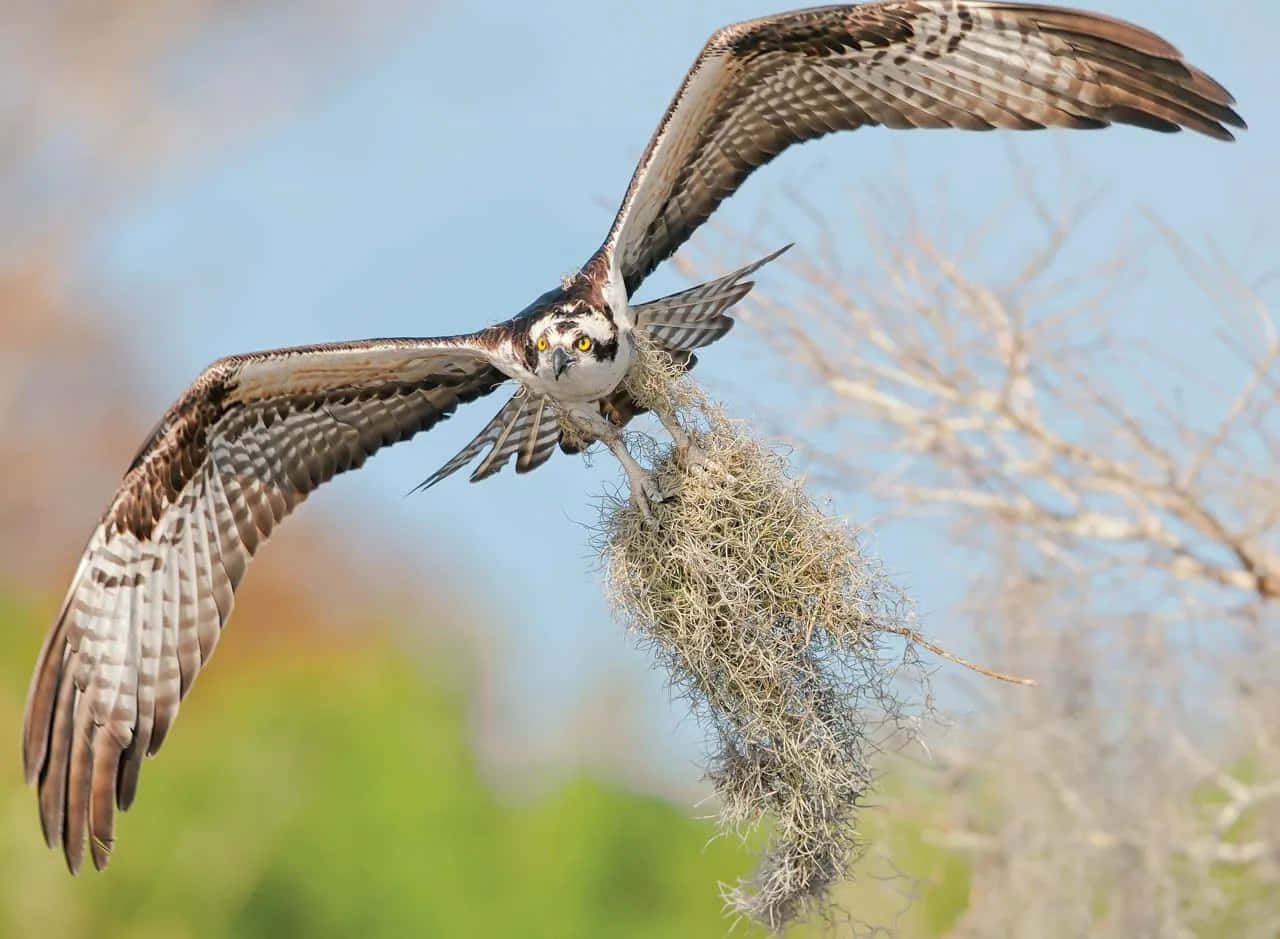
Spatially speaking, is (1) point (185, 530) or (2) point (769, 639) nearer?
(2) point (769, 639)

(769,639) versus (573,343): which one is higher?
(573,343)

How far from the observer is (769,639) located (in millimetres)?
4723

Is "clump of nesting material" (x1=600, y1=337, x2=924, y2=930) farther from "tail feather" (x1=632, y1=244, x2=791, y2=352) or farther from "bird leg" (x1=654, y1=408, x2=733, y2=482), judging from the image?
"tail feather" (x1=632, y1=244, x2=791, y2=352)

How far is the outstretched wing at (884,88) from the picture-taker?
5438mm

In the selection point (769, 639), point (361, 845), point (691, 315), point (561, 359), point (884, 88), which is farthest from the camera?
point (361, 845)

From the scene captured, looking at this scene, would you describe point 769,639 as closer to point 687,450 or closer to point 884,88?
point 687,450

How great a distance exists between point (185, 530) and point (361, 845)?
561cm

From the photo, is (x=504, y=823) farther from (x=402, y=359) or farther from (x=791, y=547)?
(x=791, y=547)

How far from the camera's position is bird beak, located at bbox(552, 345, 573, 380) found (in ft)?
17.3

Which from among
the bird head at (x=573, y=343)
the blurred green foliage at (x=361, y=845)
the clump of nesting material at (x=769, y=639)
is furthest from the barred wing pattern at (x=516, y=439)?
the blurred green foliage at (x=361, y=845)

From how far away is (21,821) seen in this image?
11.2 meters

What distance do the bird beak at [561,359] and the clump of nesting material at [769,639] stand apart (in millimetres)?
566

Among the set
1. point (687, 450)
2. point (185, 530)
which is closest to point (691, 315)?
point (687, 450)

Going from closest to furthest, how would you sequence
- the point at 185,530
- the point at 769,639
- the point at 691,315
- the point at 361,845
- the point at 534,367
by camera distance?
the point at 769,639
the point at 534,367
the point at 691,315
the point at 185,530
the point at 361,845
